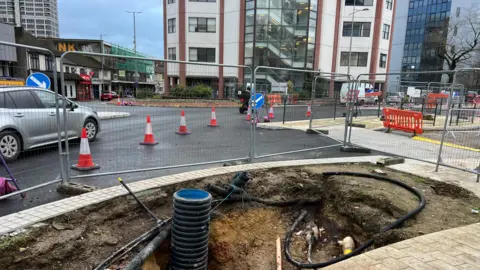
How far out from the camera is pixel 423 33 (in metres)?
69.6

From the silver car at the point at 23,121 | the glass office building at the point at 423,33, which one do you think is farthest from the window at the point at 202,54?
the glass office building at the point at 423,33

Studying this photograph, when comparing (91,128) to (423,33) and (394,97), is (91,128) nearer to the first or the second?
(394,97)

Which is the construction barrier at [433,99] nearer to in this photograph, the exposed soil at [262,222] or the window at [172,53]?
the exposed soil at [262,222]

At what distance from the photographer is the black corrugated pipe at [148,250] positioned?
3.33 meters

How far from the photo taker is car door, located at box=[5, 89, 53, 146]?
20.7ft

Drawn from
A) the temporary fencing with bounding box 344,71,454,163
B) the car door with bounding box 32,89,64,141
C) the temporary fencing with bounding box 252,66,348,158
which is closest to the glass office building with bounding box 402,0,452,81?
the temporary fencing with bounding box 344,71,454,163

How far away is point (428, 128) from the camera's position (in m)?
13.4

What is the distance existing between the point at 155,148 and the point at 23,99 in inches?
125

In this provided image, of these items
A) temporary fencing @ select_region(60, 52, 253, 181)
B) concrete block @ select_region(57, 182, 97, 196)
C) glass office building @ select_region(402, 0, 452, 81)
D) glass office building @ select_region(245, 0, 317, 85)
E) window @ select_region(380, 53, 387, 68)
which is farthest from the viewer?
glass office building @ select_region(402, 0, 452, 81)

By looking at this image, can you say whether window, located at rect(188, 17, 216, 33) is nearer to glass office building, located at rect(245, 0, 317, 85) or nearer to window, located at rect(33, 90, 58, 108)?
glass office building, located at rect(245, 0, 317, 85)

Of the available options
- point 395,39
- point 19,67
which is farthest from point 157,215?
point 395,39

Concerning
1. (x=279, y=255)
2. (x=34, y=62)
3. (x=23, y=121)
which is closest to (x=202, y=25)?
(x=34, y=62)

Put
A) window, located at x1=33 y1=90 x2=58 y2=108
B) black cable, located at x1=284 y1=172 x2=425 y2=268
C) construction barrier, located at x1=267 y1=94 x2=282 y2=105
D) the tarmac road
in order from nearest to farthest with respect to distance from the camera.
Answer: black cable, located at x1=284 y1=172 x2=425 y2=268
the tarmac road
window, located at x1=33 y1=90 x2=58 y2=108
construction barrier, located at x1=267 y1=94 x2=282 y2=105

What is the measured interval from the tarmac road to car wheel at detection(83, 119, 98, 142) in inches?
8.8
